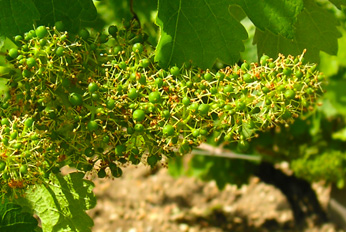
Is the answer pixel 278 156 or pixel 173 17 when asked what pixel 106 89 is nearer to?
pixel 173 17

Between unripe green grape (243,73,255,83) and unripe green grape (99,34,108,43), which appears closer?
unripe green grape (243,73,255,83)

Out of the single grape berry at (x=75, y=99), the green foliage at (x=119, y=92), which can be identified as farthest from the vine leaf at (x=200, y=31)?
the single grape berry at (x=75, y=99)

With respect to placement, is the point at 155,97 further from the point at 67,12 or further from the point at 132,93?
the point at 67,12

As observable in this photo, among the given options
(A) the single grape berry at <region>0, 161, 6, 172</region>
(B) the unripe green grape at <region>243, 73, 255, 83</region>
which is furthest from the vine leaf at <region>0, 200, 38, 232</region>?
(B) the unripe green grape at <region>243, 73, 255, 83</region>

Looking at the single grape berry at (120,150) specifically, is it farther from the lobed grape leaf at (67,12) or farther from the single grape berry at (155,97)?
the lobed grape leaf at (67,12)

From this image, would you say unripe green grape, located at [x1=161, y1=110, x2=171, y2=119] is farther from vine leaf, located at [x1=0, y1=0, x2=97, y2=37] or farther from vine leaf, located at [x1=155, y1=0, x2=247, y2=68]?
vine leaf, located at [x1=0, y1=0, x2=97, y2=37]

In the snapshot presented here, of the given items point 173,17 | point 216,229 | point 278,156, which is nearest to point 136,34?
point 173,17
